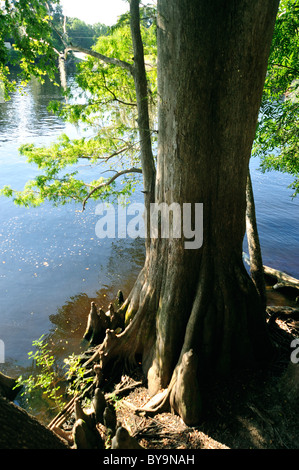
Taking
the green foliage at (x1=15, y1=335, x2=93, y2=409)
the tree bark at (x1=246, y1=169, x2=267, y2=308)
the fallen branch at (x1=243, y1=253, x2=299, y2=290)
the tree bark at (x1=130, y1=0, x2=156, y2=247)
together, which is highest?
the tree bark at (x1=130, y1=0, x2=156, y2=247)

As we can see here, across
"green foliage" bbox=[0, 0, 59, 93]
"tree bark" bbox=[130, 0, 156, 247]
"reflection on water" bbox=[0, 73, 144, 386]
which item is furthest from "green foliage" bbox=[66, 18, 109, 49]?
"reflection on water" bbox=[0, 73, 144, 386]

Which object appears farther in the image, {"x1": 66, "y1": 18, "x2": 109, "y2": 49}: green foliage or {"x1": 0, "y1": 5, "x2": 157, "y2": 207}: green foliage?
{"x1": 0, "y1": 5, "x2": 157, "y2": 207}: green foliage

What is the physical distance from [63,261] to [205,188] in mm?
8826

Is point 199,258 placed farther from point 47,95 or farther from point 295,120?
point 47,95

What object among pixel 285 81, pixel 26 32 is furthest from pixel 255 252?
pixel 26 32

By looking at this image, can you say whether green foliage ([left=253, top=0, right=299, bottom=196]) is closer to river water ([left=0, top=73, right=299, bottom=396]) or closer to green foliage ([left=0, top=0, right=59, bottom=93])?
green foliage ([left=0, top=0, right=59, bottom=93])

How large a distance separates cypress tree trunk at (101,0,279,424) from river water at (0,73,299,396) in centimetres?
411

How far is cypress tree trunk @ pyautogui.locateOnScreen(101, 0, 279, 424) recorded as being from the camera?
318 cm

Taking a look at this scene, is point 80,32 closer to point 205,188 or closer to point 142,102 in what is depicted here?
point 142,102

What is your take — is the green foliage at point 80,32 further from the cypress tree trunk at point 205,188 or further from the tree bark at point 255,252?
the tree bark at point 255,252

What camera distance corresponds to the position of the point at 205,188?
375 centimetres

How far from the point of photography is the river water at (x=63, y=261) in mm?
8047

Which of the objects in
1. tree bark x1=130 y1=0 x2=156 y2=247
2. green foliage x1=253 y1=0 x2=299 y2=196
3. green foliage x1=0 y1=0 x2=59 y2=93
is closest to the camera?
green foliage x1=0 y1=0 x2=59 y2=93

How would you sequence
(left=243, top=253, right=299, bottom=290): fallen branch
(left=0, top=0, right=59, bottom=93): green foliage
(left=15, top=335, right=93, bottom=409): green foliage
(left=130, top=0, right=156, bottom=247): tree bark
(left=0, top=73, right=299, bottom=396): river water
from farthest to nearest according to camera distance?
(left=243, top=253, right=299, bottom=290): fallen branch, (left=0, top=73, right=299, bottom=396): river water, (left=15, top=335, right=93, bottom=409): green foliage, (left=130, top=0, right=156, bottom=247): tree bark, (left=0, top=0, right=59, bottom=93): green foliage
